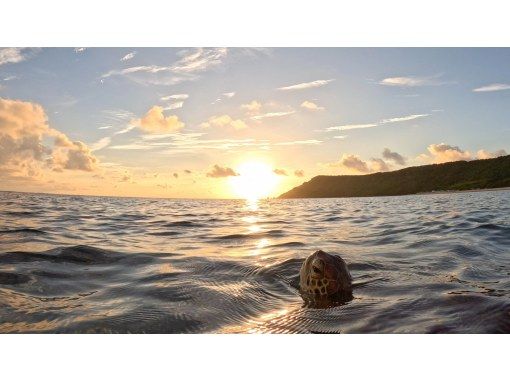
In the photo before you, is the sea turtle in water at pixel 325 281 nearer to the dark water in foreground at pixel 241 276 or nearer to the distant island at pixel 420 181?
the dark water in foreground at pixel 241 276

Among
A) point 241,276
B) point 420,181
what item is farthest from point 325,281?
point 420,181

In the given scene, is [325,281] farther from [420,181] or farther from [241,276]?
[420,181]

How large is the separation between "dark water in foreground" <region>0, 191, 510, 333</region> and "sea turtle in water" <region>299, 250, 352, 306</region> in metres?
0.21

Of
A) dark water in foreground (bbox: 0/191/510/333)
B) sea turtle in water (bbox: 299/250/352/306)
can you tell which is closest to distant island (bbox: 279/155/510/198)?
dark water in foreground (bbox: 0/191/510/333)

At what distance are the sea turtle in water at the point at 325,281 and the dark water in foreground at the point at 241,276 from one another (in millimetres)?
208

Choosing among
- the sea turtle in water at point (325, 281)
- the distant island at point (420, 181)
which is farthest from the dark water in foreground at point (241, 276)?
the distant island at point (420, 181)

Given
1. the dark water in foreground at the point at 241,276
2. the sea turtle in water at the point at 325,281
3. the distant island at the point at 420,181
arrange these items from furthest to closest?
the distant island at the point at 420,181 < the sea turtle in water at the point at 325,281 < the dark water in foreground at the point at 241,276

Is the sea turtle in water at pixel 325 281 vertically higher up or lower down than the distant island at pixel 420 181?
lower down

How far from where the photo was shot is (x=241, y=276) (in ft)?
25.5

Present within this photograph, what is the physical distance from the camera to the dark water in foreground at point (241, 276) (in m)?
5.47
